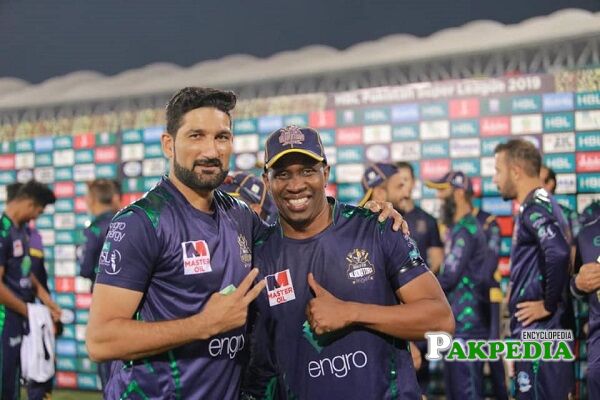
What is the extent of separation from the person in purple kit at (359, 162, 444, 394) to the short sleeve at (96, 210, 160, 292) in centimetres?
276

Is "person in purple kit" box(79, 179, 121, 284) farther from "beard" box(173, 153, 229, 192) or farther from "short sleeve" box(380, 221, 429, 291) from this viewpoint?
"short sleeve" box(380, 221, 429, 291)

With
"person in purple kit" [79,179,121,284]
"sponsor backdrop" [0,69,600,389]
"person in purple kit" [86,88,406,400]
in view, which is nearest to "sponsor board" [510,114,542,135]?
"sponsor backdrop" [0,69,600,389]

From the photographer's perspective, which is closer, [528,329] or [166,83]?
[528,329]

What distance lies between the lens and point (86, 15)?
7.94 metres

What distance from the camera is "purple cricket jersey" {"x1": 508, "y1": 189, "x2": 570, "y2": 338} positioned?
3.98 m

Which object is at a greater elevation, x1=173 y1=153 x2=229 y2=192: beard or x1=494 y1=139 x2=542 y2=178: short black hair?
x1=494 y1=139 x2=542 y2=178: short black hair

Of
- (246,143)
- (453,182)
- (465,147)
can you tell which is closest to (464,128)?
(465,147)

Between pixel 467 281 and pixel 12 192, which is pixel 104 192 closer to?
pixel 12 192

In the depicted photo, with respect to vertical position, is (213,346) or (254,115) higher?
(254,115)

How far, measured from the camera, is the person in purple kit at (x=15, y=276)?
15.5ft

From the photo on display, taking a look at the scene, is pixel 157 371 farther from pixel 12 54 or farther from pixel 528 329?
pixel 12 54

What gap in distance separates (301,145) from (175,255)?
→ 0.48m

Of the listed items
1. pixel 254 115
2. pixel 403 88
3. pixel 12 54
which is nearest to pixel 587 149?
pixel 403 88

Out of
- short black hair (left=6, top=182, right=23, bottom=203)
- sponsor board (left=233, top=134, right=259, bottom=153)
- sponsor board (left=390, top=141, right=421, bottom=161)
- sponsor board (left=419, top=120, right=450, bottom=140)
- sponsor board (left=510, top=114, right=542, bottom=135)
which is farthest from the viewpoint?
sponsor board (left=233, top=134, right=259, bottom=153)
